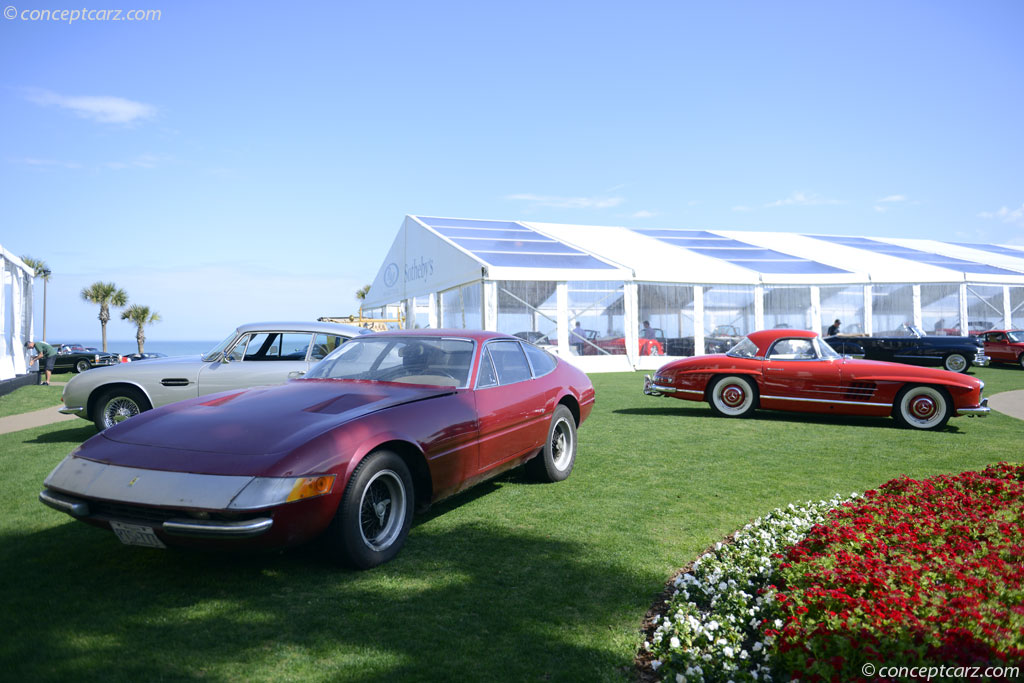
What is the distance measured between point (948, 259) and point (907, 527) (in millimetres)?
27523

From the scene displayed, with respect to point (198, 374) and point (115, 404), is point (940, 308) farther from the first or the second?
point (115, 404)

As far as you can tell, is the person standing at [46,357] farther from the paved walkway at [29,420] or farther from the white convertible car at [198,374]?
the white convertible car at [198,374]

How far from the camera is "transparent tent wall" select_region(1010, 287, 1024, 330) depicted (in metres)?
24.5

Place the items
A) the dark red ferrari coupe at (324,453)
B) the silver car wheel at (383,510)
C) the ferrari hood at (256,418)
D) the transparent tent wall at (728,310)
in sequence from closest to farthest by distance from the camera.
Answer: the dark red ferrari coupe at (324,453) < the ferrari hood at (256,418) < the silver car wheel at (383,510) < the transparent tent wall at (728,310)

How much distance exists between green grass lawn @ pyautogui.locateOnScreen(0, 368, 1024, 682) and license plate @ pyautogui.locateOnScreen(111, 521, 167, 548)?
0.30 meters

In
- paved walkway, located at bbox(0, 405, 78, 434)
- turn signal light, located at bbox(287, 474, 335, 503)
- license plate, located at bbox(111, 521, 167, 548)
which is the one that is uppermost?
turn signal light, located at bbox(287, 474, 335, 503)

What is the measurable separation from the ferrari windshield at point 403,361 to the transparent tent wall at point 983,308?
83.6ft

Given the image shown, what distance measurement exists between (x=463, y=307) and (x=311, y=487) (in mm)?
18023

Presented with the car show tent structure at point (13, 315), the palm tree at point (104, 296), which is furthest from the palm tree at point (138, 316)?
the car show tent structure at point (13, 315)

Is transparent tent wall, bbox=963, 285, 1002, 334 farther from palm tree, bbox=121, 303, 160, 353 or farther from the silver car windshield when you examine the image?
palm tree, bbox=121, 303, 160, 353

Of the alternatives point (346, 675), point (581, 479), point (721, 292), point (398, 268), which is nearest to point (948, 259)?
point (721, 292)

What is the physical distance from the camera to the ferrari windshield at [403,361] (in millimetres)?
4691

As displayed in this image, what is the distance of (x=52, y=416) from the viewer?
10719mm

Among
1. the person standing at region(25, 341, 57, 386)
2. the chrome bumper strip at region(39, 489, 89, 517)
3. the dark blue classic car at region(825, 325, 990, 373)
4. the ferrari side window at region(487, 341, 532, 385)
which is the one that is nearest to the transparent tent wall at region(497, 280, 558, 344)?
the dark blue classic car at region(825, 325, 990, 373)
